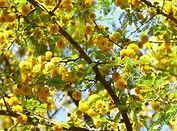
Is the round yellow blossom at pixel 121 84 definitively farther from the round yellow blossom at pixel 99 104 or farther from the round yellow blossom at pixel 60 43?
the round yellow blossom at pixel 60 43

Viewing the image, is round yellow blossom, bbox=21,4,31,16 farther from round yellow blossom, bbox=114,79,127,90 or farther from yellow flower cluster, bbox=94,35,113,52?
round yellow blossom, bbox=114,79,127,90

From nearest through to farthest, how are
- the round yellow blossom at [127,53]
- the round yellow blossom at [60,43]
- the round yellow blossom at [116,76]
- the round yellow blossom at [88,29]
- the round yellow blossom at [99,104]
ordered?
the round yellow blossom at [127,53], the round yellow blossom at [116,76], the round yellow blossom at [99,104], the round yellow blossom at [60,43], the round yellow blossom at [88,29]

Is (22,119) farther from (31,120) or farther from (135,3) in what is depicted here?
(135,3)

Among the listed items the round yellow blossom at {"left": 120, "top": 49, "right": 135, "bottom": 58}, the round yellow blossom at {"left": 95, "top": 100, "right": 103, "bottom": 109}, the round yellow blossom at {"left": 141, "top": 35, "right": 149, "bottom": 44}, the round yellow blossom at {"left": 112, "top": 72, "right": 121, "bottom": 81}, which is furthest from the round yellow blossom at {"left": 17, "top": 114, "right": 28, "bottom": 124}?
the round yellow blossom at {"left": 141, "top": 35, "right": 149, "bottom": 44}

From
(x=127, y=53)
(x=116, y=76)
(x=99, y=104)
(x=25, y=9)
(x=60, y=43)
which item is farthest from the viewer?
(x=60, y=43)

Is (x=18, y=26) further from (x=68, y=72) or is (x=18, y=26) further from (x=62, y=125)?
(x=62, y=125)

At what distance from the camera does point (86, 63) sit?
4395 mm

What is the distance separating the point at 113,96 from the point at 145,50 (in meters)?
1.58

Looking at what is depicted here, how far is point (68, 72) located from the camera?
13.9 ft

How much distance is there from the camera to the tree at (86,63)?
4.20m

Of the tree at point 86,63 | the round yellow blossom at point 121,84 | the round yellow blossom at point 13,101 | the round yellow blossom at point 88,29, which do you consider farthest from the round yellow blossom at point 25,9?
the round yellow blossom at point 121,84

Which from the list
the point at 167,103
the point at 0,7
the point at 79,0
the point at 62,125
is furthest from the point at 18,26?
the point at 167,103

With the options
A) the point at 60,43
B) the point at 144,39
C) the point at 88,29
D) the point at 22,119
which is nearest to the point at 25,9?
the point at 60,43

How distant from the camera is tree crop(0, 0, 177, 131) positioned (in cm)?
420
